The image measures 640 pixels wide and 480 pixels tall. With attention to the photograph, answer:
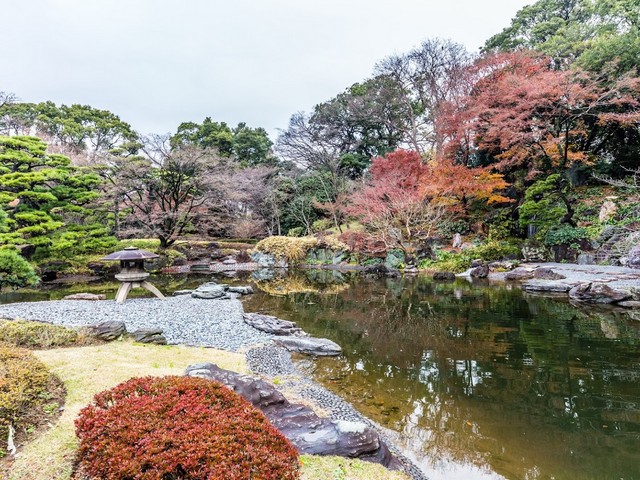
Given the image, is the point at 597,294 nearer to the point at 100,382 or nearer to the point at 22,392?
the point at 100,382

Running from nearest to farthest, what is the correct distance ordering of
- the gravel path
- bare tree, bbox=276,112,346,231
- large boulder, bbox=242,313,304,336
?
1. the gravel path
2. large boulder, bbox=242,313,304,336
3. bare tree, bbox=276,112,346,231

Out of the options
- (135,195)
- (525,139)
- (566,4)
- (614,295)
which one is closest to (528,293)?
(614,295)

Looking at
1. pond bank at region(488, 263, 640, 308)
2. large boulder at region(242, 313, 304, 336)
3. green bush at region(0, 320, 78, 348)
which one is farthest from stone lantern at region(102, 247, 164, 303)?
pond bank at region(488, 263, 640, 308)

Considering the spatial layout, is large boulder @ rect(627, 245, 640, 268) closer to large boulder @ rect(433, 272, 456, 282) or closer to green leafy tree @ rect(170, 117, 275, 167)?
large boulder @ rect(433, 272, 456, 282)

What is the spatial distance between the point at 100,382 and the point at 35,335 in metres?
2.32

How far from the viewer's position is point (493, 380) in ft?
16.5

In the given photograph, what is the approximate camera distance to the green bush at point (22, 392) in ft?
8.71

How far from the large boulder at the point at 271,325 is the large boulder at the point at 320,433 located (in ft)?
12.4

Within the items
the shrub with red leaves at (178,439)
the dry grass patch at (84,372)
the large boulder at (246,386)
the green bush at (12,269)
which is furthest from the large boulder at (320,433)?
the green bush at (12,269)

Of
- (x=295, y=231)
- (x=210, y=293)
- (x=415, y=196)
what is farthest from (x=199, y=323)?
Answer: (x=295, y=231)

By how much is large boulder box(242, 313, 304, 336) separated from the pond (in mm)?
513

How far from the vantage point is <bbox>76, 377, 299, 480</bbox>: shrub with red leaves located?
1.88 metres

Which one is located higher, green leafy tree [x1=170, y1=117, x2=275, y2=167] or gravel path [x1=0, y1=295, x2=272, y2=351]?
green leafy tree [x1=170, y1=117, x2=275, y2=167]

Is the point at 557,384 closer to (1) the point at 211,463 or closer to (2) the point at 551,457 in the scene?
(2) the point at 551,457
